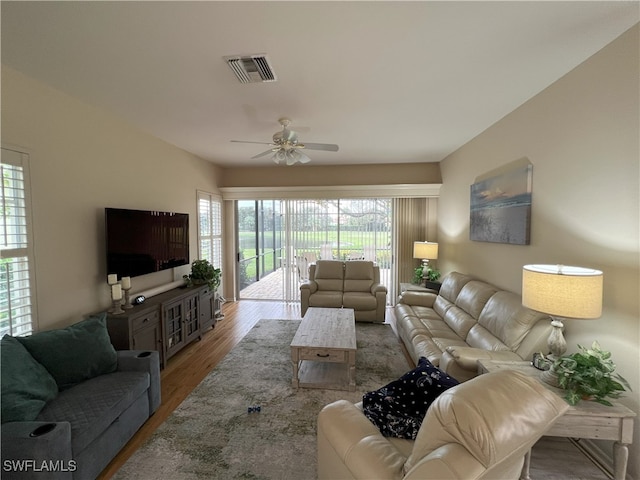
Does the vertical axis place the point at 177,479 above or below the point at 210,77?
below

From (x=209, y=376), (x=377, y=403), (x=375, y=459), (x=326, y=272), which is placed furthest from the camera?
(x=326, y=272)

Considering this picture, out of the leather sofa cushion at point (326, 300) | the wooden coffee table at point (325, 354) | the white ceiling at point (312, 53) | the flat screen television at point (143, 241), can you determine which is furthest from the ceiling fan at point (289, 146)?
the leather sofa cushion at point (326, 300)

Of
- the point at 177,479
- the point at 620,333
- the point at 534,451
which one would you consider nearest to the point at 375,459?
the point at 177,479

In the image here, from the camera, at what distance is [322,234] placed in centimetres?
584

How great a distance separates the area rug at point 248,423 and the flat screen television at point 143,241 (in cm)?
148

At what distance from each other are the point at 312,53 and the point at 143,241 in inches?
108

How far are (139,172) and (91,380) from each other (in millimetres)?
2391

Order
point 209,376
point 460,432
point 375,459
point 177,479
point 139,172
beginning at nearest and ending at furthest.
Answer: point 460,432
point 375,459
point 177,479
point 209,376
point 139,172

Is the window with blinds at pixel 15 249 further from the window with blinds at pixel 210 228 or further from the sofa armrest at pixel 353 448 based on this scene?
the window with blinds at pixel 210 228

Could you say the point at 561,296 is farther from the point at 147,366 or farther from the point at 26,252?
the point at 26,252

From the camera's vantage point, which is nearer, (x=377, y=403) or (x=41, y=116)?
(x=377, y=403)

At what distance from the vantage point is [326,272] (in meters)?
5.08

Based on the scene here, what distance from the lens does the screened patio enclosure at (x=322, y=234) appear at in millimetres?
5695

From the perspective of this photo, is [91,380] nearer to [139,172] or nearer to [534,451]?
[139,172]
